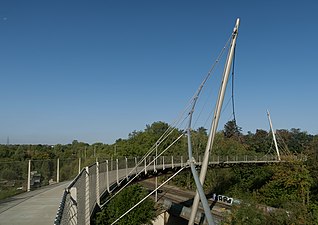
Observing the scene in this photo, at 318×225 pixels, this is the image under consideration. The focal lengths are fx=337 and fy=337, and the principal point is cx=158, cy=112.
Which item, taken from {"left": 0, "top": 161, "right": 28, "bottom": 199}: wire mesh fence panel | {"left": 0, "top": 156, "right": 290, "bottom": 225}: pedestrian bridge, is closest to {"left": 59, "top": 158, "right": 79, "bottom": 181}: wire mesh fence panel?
{"left": 0, "top": 156, "right": 290, "bottom": 225}: pedestrian bridge

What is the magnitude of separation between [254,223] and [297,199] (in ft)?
63.5

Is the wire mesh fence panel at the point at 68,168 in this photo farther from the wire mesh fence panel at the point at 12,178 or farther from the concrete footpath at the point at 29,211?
the concrete footpath at the point at 29,211

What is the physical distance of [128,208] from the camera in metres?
29.0

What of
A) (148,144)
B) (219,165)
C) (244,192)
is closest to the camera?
(219,165)

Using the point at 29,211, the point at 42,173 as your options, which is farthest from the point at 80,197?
the point at 42,173

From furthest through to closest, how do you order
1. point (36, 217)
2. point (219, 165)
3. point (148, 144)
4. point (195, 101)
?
point (148, 144), point (219, 165), point (195, 101), point (36, 217)

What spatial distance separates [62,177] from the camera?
20.0 m

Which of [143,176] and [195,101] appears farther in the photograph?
[143,176]

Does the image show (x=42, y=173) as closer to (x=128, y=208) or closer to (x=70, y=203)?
(x=70, y=203)

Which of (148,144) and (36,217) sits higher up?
(148,144)

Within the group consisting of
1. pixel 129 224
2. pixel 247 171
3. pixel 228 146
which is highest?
pixel 228 146

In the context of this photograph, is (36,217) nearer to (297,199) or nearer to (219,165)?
(219,165)

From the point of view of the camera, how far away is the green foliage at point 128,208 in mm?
27812

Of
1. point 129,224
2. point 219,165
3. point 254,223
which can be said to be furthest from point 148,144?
point 254,223
